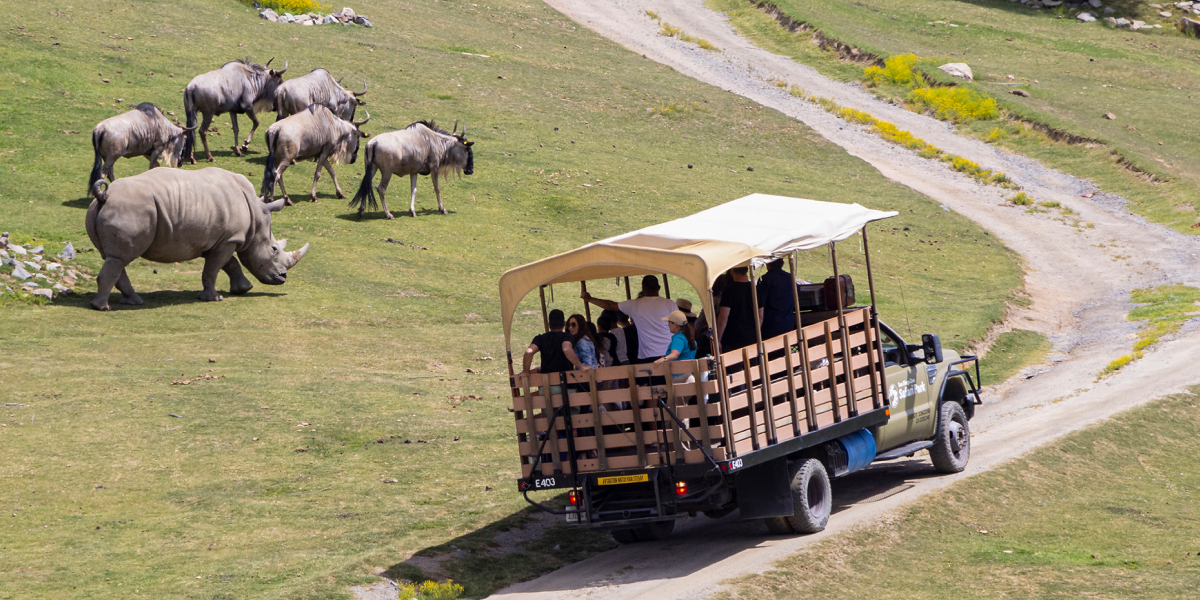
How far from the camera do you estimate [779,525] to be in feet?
43.9

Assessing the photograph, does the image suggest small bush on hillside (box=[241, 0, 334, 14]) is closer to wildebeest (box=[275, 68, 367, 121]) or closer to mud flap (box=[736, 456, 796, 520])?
wildebeest (box=[275, 68, 367, 121])

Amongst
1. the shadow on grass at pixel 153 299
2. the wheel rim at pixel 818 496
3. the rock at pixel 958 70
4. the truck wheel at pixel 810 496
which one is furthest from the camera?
the rock at pixel 958 70

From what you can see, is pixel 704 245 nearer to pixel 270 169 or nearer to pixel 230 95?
pixel 270 169

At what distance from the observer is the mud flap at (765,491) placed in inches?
513

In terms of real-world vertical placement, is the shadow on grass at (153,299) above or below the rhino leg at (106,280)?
below

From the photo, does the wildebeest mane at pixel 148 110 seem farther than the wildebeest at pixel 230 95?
No

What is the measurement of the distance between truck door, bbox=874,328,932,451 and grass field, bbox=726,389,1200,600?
95cm

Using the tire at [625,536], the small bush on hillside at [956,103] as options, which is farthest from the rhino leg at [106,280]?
the small bush on hillside at [956,103]

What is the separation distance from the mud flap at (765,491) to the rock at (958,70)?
4641cm

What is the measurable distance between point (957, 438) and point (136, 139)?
863 inches

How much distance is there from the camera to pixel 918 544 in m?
13.4

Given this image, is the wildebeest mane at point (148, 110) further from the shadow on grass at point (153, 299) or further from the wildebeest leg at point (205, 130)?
the shadow on grass at point (153, 299)

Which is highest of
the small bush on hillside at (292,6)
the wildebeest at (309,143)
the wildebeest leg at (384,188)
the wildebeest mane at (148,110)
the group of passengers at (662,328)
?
the small bush on hillside at (292,6)

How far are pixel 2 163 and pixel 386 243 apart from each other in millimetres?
10448
